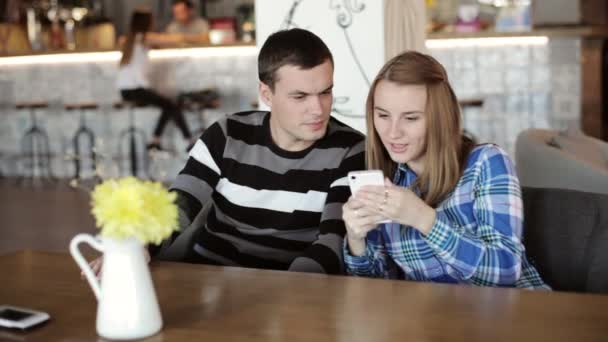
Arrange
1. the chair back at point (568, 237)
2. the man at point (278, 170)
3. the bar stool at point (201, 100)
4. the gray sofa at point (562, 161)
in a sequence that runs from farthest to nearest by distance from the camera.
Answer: the bar stool at point (201, 100), the gray sofa at point (562, 161), the man at point (278, 170), the chair back at point (568, 237)

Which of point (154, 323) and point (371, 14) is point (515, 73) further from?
point (154, 323)

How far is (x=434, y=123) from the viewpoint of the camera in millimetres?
1823

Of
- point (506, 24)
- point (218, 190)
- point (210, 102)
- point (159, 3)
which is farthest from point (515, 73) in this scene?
point (218, 190)

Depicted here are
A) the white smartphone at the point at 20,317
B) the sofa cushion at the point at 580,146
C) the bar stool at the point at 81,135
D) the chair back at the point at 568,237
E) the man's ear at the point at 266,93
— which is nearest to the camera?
the white smartphone at the point at 20,317

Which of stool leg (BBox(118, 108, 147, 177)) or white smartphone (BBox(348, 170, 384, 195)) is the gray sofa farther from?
stool leg (BBox(118, 108, 147, 177))

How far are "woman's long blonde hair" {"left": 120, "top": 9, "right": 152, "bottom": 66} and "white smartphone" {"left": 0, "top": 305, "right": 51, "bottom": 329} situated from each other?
605 cm

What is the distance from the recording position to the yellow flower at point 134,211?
1273 millimetres

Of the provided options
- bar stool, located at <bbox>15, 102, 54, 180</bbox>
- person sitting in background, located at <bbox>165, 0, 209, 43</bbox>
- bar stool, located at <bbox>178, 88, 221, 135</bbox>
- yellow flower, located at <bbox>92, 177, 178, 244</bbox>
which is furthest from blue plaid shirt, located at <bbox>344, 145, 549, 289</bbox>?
bar stool, located at <bbox>15, 102, 54, 180</bbox>

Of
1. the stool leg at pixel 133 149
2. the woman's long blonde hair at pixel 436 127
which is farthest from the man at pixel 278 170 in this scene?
the stool leg at pixel 133 149

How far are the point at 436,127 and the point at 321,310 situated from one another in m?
0.58

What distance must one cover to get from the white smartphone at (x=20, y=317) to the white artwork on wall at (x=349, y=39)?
2.10 meters

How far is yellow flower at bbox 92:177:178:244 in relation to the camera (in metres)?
1.27

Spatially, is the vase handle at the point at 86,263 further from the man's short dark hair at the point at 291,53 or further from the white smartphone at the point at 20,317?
the man's short dark hair at the point at 291,53

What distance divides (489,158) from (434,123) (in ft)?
0.48
